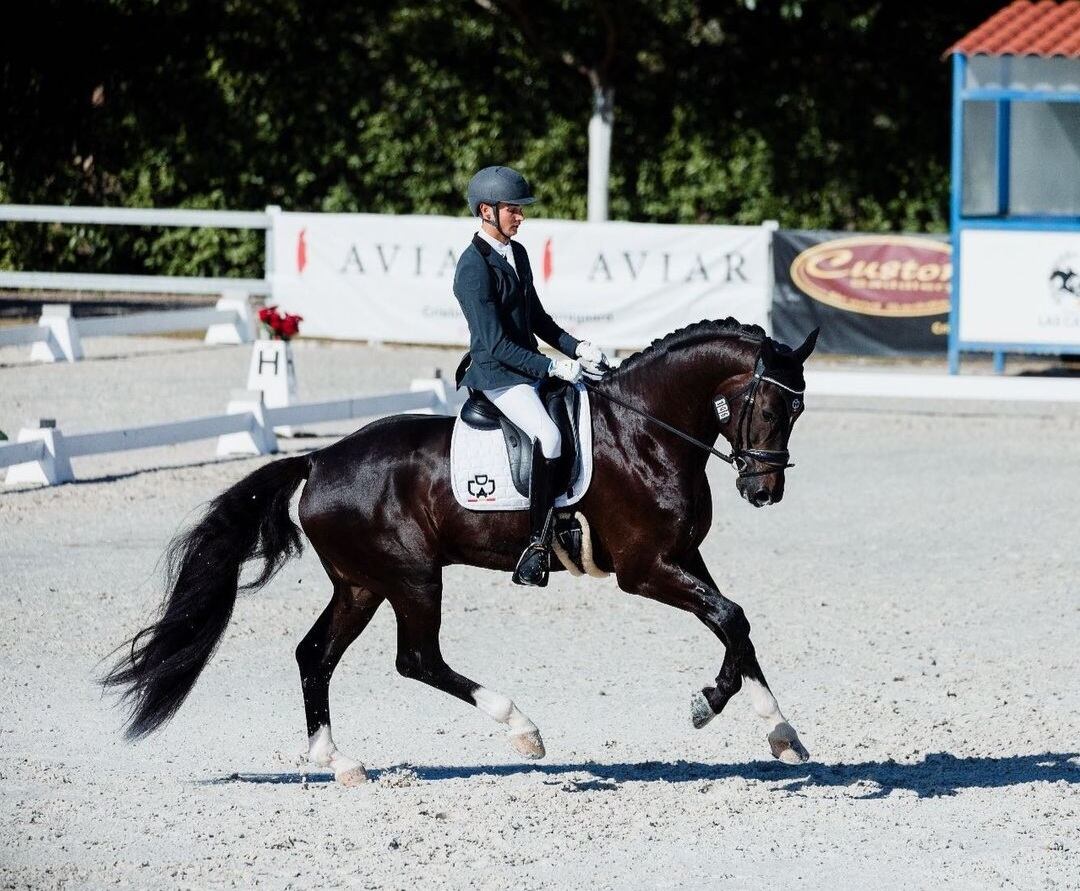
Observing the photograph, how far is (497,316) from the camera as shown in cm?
674

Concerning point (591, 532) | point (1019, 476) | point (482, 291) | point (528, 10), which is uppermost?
point (528, 10)

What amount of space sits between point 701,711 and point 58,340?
14948 mm

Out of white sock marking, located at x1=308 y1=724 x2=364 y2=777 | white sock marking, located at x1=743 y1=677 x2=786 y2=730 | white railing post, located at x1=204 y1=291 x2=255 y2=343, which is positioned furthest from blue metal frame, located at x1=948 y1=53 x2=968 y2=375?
white sock marking, located at x1=308 y1=724 x2=364 y2=777

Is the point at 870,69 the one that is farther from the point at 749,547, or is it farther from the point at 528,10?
the point at 749,547

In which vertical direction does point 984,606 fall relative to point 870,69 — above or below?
below

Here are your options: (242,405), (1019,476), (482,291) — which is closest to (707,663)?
(482,291)

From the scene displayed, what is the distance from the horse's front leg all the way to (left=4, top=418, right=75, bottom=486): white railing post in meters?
7.64

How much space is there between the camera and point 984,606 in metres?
9.70

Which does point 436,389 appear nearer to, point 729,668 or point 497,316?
point 497,316

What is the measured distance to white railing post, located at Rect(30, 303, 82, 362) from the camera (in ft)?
65.7

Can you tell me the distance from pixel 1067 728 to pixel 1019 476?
22.2 feet

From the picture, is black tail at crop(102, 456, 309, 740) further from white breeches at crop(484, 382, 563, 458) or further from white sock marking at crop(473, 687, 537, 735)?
white sock marking at crop(473, 687, 537, 735)

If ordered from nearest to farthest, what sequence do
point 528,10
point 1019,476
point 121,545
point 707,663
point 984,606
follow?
1. point 707,663
2. point 984,606
3. point 121,545
4. point 1019,476
5. point 528,10

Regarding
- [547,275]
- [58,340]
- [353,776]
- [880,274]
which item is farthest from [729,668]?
[58,340]
